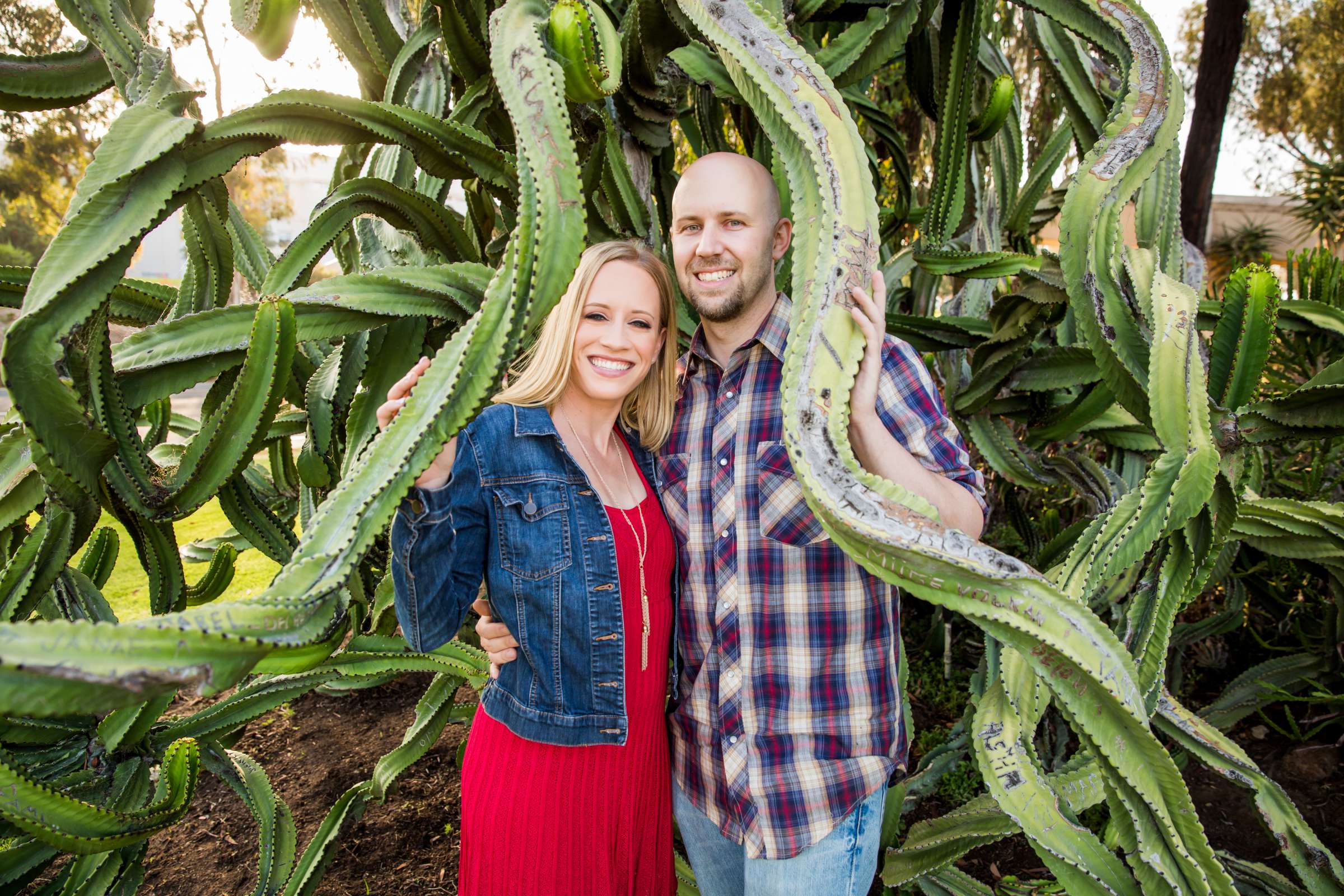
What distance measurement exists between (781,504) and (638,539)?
0.25 metres

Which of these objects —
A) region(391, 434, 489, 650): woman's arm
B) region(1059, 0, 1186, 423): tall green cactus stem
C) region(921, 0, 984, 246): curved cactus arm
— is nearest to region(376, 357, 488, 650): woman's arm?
region(391, 434, 489, 650): woman's arm

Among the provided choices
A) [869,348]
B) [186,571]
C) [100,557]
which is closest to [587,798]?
[869,348]

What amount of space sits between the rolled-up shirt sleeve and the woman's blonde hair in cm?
42

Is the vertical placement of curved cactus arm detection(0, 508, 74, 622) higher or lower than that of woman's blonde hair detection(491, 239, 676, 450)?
lower

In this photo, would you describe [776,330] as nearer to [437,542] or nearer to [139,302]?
[437,542]

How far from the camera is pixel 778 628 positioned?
51.3 inches

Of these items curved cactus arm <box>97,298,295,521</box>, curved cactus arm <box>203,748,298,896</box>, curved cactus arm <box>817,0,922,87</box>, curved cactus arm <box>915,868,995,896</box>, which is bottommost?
curved cactus arm <box>915,868,995,896</box>

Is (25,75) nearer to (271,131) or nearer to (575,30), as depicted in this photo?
(271,131)

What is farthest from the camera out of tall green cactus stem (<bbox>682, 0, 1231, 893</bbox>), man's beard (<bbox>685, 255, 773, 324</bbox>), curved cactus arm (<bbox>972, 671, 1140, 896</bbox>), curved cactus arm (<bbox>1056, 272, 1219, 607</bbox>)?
man's beard (<bbox>685, 255, 773, 324</bbox>)

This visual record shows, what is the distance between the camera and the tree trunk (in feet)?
16.9

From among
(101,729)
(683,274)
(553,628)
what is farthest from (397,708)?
(683,274)

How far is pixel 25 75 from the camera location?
4.06ft

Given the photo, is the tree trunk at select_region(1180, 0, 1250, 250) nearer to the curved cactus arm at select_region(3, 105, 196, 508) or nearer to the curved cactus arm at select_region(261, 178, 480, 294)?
the curved cactus arm at select_region(261, 178, 480, 294)

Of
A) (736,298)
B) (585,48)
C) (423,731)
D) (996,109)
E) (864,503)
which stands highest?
(996,109)
